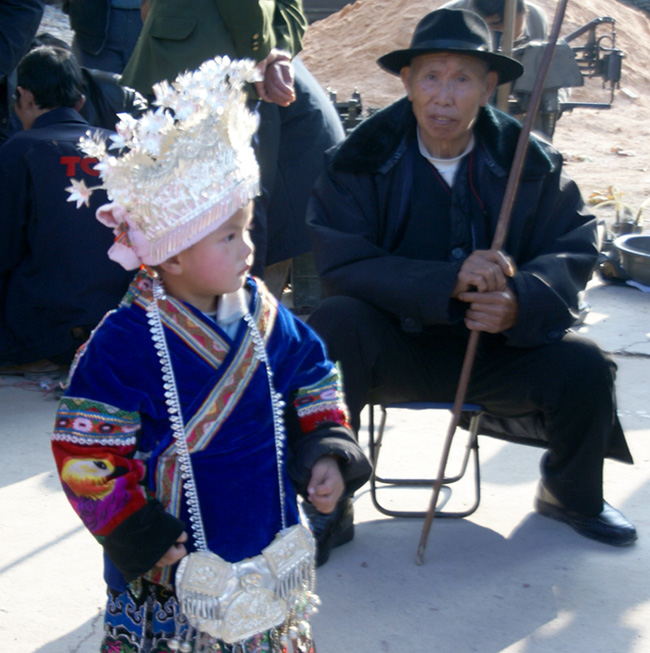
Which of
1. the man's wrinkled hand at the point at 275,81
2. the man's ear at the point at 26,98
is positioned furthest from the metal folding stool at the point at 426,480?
the man's ear at the point at 26,98

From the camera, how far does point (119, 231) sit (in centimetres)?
182

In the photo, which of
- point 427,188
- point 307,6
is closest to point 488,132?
point 427,188

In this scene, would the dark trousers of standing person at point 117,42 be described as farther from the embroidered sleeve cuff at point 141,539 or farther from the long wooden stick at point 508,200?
the embroidered sleeve cuff at point 141,539

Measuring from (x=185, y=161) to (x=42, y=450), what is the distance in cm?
211

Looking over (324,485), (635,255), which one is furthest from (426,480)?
(635,255)

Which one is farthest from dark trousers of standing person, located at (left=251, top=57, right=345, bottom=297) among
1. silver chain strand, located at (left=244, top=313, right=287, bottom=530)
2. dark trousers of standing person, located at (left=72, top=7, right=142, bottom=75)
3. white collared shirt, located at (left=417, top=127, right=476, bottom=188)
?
silver chain strand, located at (left=244, top=313, right=287, bottom=530)

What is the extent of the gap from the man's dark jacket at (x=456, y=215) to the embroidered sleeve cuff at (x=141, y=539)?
129 centimetres

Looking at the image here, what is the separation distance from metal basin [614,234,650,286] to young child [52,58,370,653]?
13.4 feet

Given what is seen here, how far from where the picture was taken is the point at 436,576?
2691mm

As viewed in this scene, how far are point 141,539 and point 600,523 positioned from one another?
5.58 ft

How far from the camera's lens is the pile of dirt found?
11571mm

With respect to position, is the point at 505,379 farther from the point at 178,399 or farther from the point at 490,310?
the point at 178,399

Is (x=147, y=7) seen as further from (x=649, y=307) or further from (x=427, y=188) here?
(x=649, y=307)

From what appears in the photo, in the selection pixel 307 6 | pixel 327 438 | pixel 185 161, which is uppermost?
pixel 185 161
